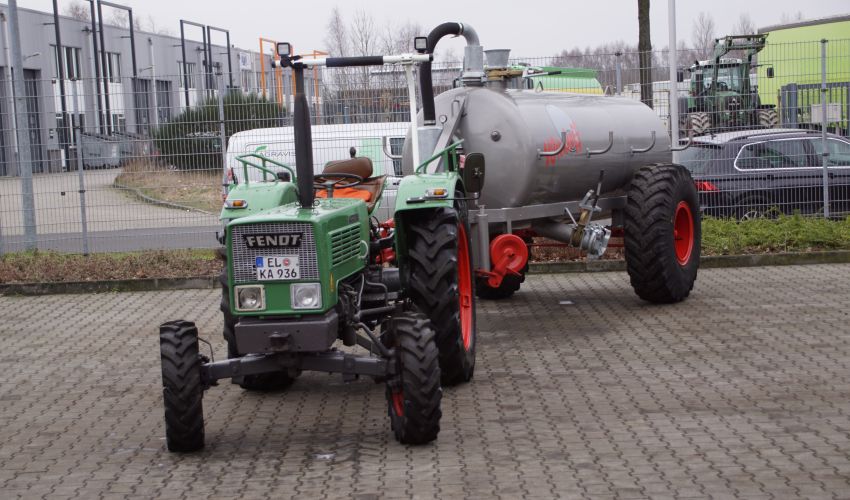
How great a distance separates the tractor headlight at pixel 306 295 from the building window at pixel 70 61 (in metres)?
46.2

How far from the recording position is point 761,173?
15445 millimetres

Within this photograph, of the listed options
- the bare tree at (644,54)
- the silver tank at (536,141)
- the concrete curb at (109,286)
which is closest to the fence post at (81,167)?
the concrete curb at (109,286)

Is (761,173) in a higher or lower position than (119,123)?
lower

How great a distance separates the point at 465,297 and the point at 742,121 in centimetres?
776

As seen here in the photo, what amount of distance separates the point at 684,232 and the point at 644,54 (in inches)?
214

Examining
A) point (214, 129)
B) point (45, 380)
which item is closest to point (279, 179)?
point (45, 380)

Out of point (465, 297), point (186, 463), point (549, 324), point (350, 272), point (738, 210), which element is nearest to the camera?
point (186, 463)

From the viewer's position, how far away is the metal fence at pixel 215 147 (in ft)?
50.3

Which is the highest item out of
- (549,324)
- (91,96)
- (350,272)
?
(91,96)

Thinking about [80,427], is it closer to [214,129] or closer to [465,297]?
[465,297]

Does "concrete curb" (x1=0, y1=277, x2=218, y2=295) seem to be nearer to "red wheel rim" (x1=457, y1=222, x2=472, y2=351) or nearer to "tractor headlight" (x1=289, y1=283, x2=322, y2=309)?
"red wheel rim" (x1=457, y1=222, x2=472, y2=351)

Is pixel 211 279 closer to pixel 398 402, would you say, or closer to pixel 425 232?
pixel 425 232

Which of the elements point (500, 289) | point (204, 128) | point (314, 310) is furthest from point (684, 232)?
point (204, 128)

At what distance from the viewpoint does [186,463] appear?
6.71 m
